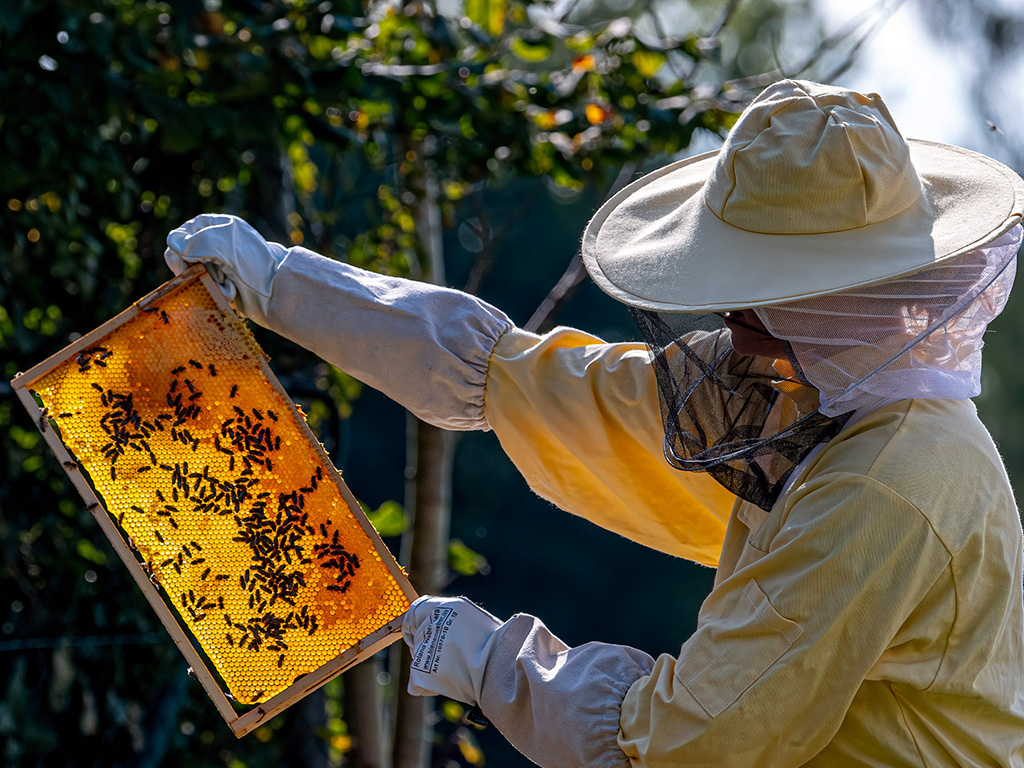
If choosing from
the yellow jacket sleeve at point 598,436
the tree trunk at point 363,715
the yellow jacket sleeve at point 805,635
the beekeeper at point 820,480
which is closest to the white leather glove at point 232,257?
the yellow jacket sleeve at point 598,436

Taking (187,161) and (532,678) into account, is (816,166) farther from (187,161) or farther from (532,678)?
(187,161)

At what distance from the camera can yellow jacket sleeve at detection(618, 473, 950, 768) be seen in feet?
4.25

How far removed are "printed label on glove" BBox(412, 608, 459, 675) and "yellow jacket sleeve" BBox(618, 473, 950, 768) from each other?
365mm

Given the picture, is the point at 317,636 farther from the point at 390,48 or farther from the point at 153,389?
the point at 390,48

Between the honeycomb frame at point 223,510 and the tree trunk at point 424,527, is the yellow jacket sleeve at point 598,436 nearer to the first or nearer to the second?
the honeycomb frame at point 223,510

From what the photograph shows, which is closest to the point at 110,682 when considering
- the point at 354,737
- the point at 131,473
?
the point at 354,737

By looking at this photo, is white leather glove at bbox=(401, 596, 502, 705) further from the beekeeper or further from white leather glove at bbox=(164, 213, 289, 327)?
white leather glove at bbox=(164, 213, 289, 327)

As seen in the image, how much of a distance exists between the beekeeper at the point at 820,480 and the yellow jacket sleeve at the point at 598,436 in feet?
0.67

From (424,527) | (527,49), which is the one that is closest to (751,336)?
(527,49)

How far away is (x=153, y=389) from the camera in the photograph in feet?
6.10

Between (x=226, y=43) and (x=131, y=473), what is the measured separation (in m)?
1.23

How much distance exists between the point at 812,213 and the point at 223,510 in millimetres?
1158

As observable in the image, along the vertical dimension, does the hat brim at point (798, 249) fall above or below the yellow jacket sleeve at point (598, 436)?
above

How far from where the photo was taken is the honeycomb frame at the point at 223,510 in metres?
1.77
